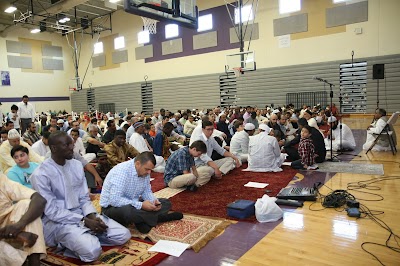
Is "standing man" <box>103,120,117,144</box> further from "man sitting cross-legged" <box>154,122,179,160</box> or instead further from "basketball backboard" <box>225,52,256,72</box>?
"basketball backboard" <box>225,52,256,72</box>

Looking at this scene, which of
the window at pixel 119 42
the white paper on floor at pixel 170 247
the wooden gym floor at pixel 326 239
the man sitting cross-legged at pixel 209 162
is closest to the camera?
the wooden gym floor at pixel 326 239

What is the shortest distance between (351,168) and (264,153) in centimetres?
156

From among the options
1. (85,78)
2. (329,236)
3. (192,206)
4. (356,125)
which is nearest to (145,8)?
(192,206)

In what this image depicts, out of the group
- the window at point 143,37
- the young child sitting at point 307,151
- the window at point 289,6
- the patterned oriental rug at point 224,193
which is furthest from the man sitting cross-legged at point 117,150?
the window at point 143,37

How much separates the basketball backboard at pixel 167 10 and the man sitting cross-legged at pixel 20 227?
4.37 m

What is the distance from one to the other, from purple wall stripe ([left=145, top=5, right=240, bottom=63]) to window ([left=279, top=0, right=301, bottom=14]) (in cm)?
233

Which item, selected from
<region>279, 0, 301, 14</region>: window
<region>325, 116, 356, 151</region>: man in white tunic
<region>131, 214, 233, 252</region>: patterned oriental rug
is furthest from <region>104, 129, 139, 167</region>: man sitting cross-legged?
<region>279, 0, 301, 14</region>: window

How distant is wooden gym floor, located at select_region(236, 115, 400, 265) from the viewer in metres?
2.64

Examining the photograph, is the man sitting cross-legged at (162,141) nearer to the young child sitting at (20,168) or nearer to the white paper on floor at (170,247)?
the young child sitting at (20,168)

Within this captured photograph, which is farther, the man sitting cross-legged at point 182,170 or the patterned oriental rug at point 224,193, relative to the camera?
the man sitting cross-legged at point 182,170

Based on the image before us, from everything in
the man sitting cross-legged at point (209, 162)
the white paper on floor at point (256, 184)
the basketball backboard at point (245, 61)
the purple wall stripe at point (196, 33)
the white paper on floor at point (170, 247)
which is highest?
the purple wall stripe at point (196, 33)

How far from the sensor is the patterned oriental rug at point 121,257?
106 inches

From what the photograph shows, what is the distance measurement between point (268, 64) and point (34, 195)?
44.8ft

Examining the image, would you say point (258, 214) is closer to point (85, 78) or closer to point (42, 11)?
point (42, 11)
